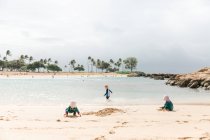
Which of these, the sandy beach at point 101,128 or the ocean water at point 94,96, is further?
the ocean water at point 94,96

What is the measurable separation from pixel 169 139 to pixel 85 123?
5782mm

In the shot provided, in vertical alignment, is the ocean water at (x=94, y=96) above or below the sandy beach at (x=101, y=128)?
below

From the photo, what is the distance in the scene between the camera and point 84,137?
13922mm

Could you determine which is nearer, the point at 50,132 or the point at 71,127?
the point at 50,132

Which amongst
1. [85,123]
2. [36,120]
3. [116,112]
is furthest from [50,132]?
[116,112]

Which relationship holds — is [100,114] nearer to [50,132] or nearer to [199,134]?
[50,132]

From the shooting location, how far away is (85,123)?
59.2 feet

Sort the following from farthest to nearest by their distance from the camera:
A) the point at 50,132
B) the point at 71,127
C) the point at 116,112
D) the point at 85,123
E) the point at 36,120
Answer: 1. the point at 116,112
2. the point at 36,120
3. the point at 85,123
4. the point at 71,127
5. the point at 50,132

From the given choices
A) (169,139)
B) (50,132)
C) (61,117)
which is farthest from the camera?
(61,117)

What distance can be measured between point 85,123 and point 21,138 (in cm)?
481

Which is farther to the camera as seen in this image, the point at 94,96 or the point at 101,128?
the point at 94,96

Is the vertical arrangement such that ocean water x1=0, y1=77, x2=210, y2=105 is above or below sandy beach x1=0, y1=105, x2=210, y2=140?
below

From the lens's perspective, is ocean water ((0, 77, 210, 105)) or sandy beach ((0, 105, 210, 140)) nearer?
sandy beach ((0, 105, 210, 140))

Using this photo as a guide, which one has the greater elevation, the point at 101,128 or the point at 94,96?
the point at 101,128
